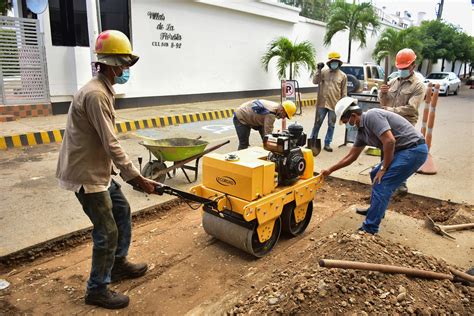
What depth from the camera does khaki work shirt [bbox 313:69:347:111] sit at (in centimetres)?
765

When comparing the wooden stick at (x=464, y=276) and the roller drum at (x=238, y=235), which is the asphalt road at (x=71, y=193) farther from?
the wooden stick at (x=464, y=276)

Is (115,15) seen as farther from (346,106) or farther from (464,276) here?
(464,276)

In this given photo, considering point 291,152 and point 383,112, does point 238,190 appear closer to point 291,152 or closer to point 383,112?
point 291,152

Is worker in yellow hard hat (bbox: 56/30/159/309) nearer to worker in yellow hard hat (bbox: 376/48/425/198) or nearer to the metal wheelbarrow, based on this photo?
the metal wheelbarrow

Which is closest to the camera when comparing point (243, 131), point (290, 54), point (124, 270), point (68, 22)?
point (124, 270)

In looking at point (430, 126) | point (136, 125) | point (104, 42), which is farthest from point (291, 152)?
point (136, 125)

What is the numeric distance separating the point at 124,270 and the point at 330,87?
18.9 feet

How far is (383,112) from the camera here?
3.89 meters

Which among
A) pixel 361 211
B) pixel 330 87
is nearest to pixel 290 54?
pixel 330 87

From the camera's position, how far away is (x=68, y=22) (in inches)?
392

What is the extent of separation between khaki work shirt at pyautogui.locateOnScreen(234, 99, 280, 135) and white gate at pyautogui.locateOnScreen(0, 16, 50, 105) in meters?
6.24

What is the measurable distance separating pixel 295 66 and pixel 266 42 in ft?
6.13

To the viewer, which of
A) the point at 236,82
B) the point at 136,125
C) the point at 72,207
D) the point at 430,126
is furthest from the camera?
the point at 236,82

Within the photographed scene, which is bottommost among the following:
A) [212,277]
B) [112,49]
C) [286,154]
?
[212,277]
